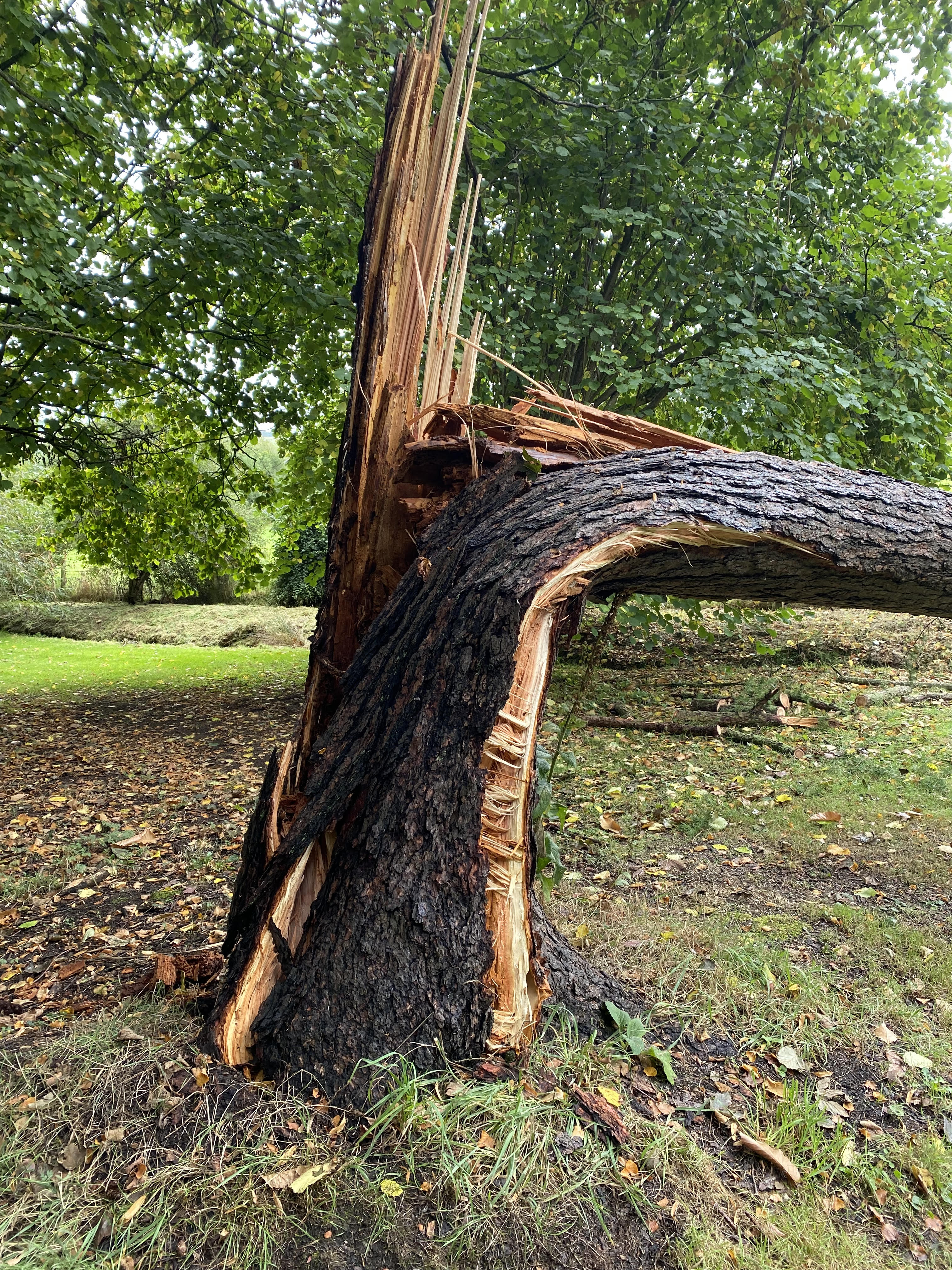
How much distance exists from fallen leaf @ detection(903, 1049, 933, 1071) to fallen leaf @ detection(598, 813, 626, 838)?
2.12m

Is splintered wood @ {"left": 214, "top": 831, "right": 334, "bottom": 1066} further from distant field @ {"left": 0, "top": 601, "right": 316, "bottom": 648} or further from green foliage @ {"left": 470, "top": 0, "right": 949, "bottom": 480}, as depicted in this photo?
distant field @ {"left": 0, "top": 601, "right": 316, "bottom": 648}

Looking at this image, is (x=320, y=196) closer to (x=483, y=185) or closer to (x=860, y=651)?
(x=483, y=185)

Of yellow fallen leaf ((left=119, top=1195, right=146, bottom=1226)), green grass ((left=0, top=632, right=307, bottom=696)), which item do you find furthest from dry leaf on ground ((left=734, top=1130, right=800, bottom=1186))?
green grass ((left=0, top=632, right=307, bottom=696))

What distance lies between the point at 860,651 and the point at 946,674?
1.13 meters

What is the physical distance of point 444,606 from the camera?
2154 millimetres

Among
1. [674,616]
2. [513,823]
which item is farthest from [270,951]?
[674,616]

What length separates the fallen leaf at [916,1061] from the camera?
2439 mm

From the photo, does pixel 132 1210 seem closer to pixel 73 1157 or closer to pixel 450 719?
pixel 73 1157

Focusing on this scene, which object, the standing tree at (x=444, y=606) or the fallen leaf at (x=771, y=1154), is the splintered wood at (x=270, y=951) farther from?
the fallen leaf at (x=771, y=1154)

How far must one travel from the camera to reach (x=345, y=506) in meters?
2.55

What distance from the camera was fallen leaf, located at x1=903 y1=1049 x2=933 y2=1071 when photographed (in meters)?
2.44

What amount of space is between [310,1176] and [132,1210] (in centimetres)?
40

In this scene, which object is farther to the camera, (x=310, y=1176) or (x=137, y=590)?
(x=137, y=590)

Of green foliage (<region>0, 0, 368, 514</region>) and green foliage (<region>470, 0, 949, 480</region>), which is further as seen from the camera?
green foliage (<region>470, 0, 949, 480</region>)
